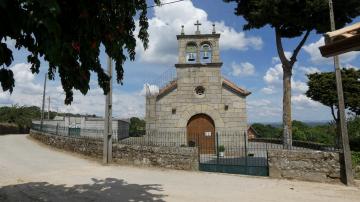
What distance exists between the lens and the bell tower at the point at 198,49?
1988 cm

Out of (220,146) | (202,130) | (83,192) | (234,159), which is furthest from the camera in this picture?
(202,130)

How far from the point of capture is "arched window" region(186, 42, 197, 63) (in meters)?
20.1

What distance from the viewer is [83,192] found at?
9922 mm

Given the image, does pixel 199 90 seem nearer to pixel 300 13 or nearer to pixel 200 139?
pixel 200 139

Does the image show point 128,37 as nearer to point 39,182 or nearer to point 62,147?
point 39,182

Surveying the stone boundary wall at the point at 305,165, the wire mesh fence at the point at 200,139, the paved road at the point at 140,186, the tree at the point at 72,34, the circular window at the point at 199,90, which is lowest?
the paved road at the point at 140,186

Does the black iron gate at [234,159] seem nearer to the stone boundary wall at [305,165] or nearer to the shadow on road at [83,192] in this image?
the stone boundary wall at [305,165]

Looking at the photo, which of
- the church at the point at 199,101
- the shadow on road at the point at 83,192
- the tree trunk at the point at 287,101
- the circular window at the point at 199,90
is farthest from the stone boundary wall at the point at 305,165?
the circular window at the point at 199,90

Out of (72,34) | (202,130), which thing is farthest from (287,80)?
(72,34)

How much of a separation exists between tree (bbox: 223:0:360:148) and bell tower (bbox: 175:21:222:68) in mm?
4254

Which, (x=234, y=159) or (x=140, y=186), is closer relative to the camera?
(x=140, y=186)

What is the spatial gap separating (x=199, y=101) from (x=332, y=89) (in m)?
7.37

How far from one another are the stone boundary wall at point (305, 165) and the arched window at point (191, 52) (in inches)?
334

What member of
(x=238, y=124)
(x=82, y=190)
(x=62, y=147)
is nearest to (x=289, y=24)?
(x=238, y=124)
